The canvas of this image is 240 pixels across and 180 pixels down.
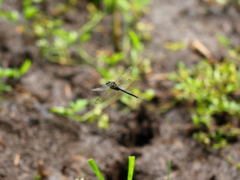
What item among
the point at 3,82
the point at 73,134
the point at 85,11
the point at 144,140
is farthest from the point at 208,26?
the point at 3,82

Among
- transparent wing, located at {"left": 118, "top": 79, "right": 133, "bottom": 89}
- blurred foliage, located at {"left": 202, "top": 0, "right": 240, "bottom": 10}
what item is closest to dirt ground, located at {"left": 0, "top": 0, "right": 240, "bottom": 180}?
transparent wing, located at {"left": 118, "top": 79, "right": 133, "bottom": 89}

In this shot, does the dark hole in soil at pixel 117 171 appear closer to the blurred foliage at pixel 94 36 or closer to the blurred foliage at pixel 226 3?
the blurred foliage at pixel 94 36

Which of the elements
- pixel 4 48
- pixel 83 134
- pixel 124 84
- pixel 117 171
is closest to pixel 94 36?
pixel 4 48

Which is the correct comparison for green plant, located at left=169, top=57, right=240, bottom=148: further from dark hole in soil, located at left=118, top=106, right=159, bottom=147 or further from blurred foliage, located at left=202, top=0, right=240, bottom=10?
blurred foliage, located at left=202, top=0, right=240, bottom=10

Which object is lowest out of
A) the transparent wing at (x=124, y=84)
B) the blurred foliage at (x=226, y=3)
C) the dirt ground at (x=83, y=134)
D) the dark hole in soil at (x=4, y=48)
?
the dirt ground at (x=83, y=134)

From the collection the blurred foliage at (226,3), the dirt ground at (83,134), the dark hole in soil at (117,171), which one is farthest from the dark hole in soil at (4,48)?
the blurred foliage at (226,3)

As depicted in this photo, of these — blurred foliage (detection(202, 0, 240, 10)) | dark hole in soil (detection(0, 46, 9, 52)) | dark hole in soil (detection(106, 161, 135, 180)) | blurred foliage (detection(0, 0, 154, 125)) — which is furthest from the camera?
blurred foliage (detection(202, 0, 240, 10))
